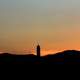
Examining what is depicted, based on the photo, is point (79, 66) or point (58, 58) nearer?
point (79, 66)

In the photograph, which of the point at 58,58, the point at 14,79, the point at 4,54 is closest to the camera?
the point at 14,79

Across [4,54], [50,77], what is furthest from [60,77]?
[4,54]

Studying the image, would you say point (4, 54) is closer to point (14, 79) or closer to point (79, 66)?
point (14, 79)

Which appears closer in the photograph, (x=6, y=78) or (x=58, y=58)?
(x=6, y=78)

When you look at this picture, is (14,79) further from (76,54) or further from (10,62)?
(76,54)

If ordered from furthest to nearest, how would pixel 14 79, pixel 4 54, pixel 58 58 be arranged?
1. pixel 4 54
2. pixel 58 58
3. pixel 14 79

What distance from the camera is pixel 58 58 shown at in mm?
31781

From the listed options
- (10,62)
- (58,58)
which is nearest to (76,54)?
(58,58)

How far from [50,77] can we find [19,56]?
490 centimetres

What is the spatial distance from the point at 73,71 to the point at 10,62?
5.55 meters

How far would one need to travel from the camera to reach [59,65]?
29.6 metres

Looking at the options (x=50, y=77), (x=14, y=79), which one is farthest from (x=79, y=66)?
(x=14, y=79)

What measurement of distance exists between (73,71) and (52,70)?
1.81m

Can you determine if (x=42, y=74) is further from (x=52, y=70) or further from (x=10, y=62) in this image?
(x=10, y=62)
